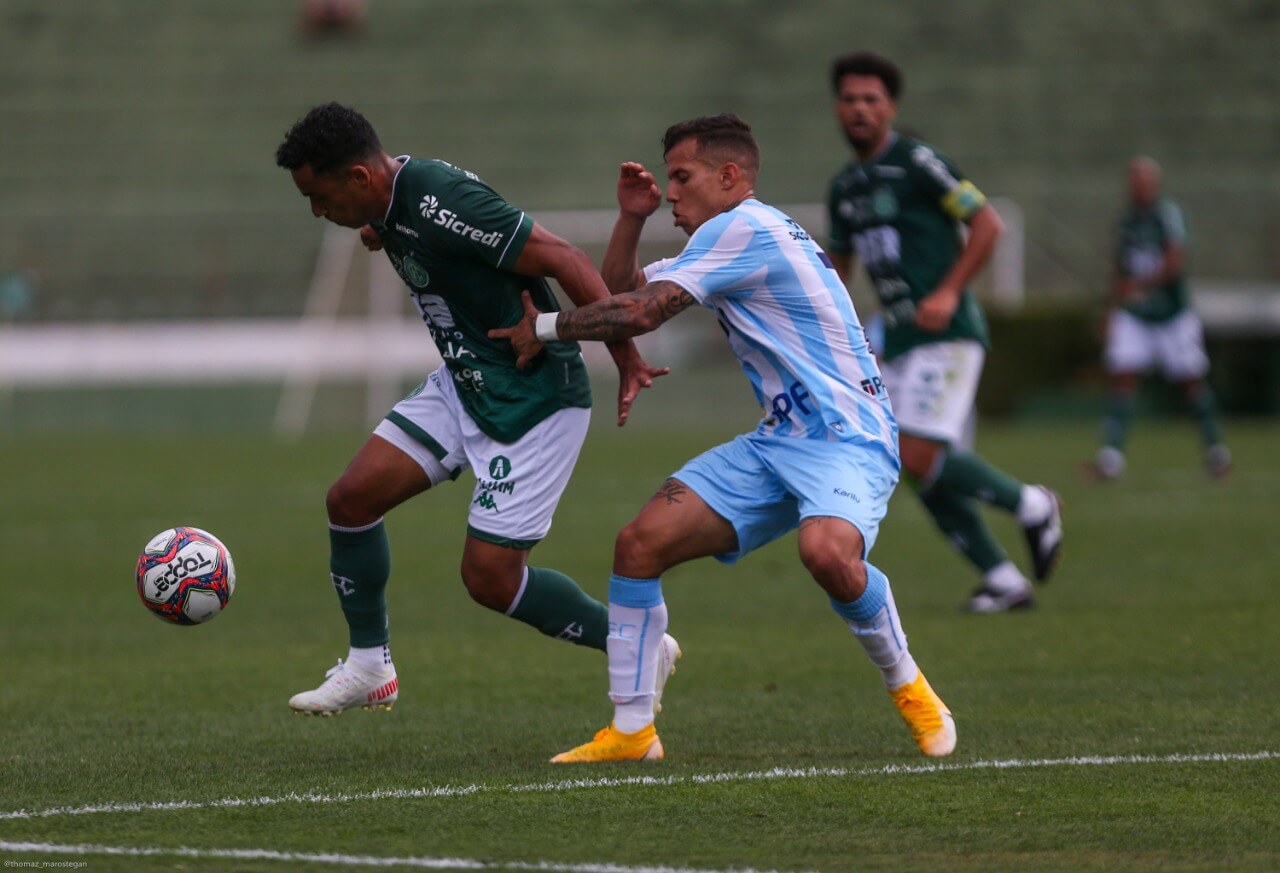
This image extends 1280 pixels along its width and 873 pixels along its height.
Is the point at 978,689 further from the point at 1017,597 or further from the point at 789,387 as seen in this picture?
the point at 1017,597

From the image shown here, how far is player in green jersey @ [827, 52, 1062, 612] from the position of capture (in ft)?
28.3

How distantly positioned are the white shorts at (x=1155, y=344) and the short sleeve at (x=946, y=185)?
8534 millimetres

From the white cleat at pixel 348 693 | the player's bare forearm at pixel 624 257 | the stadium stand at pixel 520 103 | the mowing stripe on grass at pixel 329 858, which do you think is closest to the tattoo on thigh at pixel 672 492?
the player's bare forearm at pixel 624 257

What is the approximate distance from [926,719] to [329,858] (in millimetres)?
2009

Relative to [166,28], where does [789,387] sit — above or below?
below

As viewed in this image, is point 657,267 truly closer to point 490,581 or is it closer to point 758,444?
point 758,444

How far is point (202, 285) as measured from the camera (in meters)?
29.2

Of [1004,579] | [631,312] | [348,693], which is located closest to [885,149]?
[1004,579]

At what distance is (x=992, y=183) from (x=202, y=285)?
12620 millimetres

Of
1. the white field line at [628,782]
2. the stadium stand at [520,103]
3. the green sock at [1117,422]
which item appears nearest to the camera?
the white field line at [628,782]

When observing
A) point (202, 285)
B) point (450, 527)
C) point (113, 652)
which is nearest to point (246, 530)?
point (450, 527)

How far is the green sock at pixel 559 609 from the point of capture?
19.4 ft

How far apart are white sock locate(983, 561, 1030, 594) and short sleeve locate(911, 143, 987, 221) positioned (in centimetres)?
164

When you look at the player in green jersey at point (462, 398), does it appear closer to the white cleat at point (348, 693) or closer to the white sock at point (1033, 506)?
the white cleat at point (348, 693)
